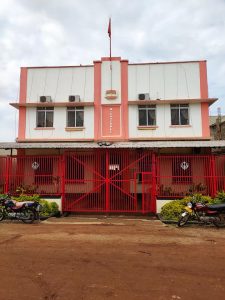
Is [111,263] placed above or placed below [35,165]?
below

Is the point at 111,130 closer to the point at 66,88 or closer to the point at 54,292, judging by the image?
the point at 66,88

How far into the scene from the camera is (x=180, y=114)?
63.7 feet

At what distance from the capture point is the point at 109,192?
1426cm

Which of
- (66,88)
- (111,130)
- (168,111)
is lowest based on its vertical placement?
(111,130)

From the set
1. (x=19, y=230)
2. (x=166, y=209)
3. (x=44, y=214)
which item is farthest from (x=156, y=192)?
(x=19, y=230)

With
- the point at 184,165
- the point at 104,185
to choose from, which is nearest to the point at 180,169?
the point at 184,165

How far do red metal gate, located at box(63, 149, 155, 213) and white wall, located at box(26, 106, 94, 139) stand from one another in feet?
13.0

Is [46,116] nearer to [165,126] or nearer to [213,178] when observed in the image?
[165,126]

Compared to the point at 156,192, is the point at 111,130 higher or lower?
higher

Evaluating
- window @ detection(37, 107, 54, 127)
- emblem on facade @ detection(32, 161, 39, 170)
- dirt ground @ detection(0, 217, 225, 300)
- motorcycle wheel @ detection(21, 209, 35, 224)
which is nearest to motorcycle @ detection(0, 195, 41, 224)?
motorcycle wheel @ detection(21, 209, 35, 224)

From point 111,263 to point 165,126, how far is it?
13.8 metres

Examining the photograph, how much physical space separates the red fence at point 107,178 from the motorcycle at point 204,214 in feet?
8.40

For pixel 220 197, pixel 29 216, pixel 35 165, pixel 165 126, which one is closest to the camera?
pixel 29 216

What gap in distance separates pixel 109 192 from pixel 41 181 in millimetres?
3614
